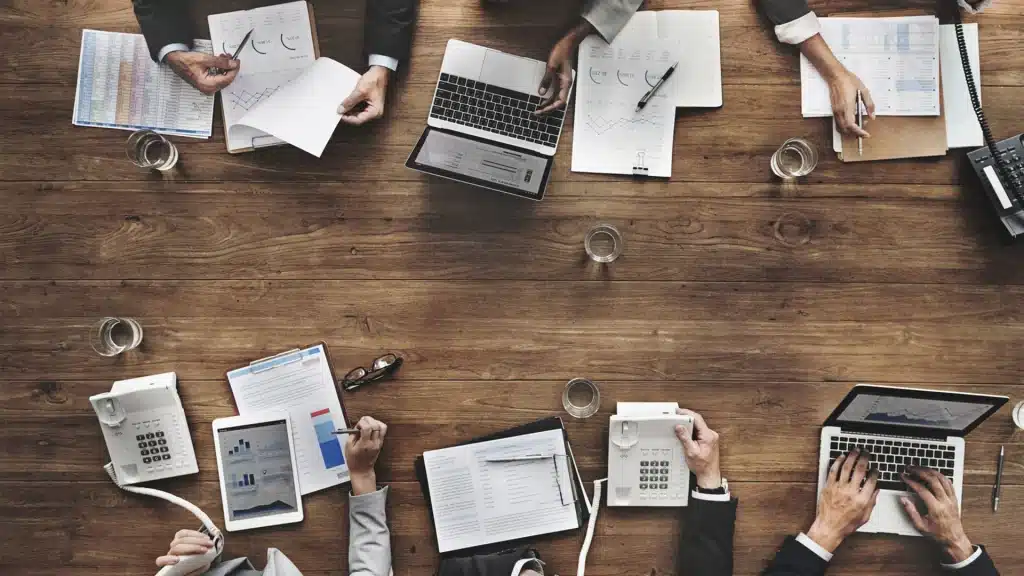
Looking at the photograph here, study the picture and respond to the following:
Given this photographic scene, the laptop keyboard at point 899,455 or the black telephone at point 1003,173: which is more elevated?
the black telephone at point 1003,173

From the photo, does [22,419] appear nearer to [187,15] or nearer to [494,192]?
[187,15]

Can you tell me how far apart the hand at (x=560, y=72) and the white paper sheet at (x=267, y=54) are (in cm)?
70

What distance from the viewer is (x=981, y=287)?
199 centimetres

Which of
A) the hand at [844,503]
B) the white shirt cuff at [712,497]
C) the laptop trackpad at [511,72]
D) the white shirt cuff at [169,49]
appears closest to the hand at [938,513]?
the hand at [844,503]

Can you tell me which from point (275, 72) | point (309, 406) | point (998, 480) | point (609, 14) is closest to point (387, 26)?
point (275, 72)

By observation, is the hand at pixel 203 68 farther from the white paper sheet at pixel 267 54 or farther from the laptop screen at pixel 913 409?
the laptop screen at pixel 913 409

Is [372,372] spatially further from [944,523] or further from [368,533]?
[944,523]

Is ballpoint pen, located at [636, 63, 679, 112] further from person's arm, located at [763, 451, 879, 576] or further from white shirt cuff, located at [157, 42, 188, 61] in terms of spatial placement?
white shirt cuff, located at [157, 42, 188, 61]

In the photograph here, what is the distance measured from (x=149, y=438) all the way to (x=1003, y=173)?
2548 millimetres

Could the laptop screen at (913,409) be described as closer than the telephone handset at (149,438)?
Yes

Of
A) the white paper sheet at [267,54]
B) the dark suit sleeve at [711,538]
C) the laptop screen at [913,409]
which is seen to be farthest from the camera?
the white paper sheet at [267,54]

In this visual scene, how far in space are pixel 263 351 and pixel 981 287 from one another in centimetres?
210

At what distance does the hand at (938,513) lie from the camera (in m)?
1.92

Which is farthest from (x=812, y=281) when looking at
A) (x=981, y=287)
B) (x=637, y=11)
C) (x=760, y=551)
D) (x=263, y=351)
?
(x=263, y=351)
